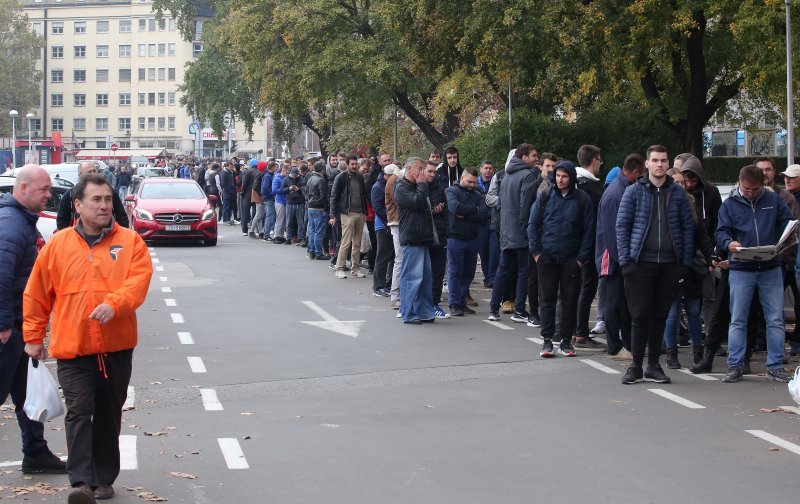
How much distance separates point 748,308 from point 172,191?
1958cm

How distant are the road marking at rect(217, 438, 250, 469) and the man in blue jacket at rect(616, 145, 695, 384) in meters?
3.88

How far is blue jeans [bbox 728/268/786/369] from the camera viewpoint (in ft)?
34.8

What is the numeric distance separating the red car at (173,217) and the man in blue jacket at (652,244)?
17801 mm

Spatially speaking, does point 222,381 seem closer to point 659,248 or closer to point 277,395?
point 277,395

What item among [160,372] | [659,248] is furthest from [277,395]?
[659,248]

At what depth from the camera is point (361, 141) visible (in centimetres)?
5441

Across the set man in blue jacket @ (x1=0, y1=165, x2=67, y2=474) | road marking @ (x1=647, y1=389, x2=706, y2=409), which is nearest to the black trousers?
man in blue jacket @ (x1=0, y1=165, x2=67, y2=474)

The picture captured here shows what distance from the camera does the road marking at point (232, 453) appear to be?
743 centimetres

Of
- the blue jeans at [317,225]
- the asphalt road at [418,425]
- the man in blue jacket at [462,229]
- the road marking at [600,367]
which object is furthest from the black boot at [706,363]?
the blue jeans at [317,225]

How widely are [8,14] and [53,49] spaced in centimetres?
2421

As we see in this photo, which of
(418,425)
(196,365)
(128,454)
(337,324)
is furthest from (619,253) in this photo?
(337,324)

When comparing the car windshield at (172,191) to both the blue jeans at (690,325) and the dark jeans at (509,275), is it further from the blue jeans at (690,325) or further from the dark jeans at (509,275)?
the blue jeans at (690,325)

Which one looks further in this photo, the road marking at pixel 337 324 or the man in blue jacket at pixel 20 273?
the road marking at pixel 337 324

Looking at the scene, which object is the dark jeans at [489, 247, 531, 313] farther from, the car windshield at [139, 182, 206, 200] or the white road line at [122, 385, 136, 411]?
the car windshield at [139, 182, 206, 200]
